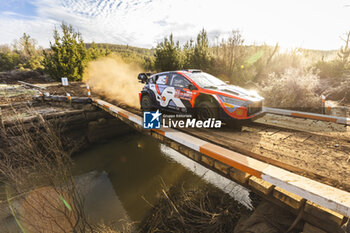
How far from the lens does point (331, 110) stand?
21.6ft

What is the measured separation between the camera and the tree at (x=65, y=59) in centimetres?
1667

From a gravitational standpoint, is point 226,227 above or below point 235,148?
below

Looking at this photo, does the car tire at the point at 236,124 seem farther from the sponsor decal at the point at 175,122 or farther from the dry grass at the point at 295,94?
the dry grass at the point at 295,94

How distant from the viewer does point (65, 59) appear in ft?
55.6

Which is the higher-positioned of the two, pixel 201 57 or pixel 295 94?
Answer: pixel 201 57

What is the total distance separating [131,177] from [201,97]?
192 inches

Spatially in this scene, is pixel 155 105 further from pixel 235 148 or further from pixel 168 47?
pixel 168 47

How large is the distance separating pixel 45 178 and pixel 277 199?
4.37 metres

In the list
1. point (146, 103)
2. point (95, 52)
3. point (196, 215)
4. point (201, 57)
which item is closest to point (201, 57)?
point (201, 57)

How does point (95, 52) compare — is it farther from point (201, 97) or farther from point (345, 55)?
point (345, 55)

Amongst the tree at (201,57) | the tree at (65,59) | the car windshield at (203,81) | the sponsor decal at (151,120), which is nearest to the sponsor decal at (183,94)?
the car windshield at (203,81)

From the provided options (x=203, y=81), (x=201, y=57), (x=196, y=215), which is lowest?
(x=196, y=215)

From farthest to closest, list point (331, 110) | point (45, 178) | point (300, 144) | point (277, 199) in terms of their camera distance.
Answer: point (331, 110), point (300, 144), point (45, 178), point (277, 199)

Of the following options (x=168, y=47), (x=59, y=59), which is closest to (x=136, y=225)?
(x=168, y=47)
